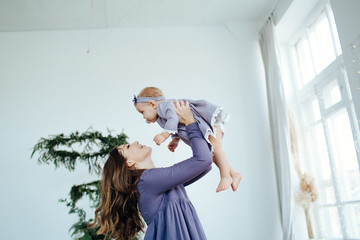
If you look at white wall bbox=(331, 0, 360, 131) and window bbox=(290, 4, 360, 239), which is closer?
white wall bbox=(331, 0, 360, 131)

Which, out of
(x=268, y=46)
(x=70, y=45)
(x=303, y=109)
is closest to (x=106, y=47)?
(x=70, y=45)

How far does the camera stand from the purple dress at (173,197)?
165cm

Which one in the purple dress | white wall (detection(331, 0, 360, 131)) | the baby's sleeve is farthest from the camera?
white wall (detection(331, 0, 360, 131))

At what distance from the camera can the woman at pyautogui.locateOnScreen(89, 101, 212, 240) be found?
1.66 m

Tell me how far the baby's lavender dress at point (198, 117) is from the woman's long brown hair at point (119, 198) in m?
0.30

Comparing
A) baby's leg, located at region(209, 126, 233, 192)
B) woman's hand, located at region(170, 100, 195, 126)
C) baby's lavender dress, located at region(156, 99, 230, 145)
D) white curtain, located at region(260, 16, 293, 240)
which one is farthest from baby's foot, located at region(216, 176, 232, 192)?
white curtain, located at region(260, 16, 293, 240)

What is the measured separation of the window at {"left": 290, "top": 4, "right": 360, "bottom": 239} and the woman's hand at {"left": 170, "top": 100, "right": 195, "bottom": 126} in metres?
1.71

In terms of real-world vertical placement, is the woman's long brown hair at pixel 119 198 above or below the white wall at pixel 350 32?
below

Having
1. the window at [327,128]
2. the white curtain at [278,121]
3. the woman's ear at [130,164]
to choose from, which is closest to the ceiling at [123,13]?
the white curtain at [278,121]

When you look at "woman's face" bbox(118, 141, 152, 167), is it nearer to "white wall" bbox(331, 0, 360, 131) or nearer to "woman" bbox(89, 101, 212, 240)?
"woman" bbox(89, 101, 212, 240)

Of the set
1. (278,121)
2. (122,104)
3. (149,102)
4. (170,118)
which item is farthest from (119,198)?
(278,121)

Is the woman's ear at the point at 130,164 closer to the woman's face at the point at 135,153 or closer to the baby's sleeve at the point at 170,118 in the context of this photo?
the woman's face at the point at 135,153

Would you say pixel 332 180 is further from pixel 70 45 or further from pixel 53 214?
pixel 70 45

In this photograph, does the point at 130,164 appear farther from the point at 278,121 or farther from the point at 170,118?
the point at 278,121
